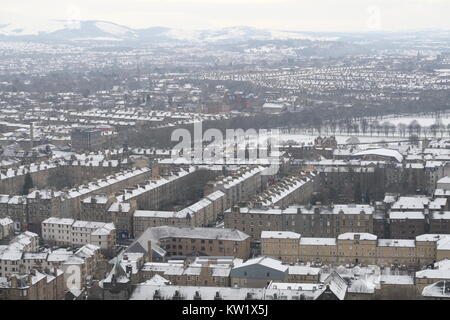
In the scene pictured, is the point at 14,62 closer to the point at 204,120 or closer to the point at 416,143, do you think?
the point at 204,120

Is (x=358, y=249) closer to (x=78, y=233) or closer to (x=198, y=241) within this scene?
(x=198, y=241)

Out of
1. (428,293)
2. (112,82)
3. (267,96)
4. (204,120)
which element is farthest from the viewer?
(112,82)

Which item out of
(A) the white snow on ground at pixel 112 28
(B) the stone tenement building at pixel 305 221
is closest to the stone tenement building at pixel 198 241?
(B) the stone tenement building at pixel 305 221

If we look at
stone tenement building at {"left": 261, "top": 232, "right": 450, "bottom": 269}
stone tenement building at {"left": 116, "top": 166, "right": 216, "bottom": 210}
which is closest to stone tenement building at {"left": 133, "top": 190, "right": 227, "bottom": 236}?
stone tenement building at {"left": 116, "top": 166, "right": 216, "bottom": 210}

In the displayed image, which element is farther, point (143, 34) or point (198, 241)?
point (143, 34)

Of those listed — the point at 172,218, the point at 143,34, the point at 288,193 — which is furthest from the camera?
the point at 143,34

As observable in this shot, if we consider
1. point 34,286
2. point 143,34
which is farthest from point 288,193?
point 143,34

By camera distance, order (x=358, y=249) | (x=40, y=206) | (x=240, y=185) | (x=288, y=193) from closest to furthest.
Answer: (x=358, y=249) → (x=40, y=206) → (x=288, y=193) → (x=240, y=185)
